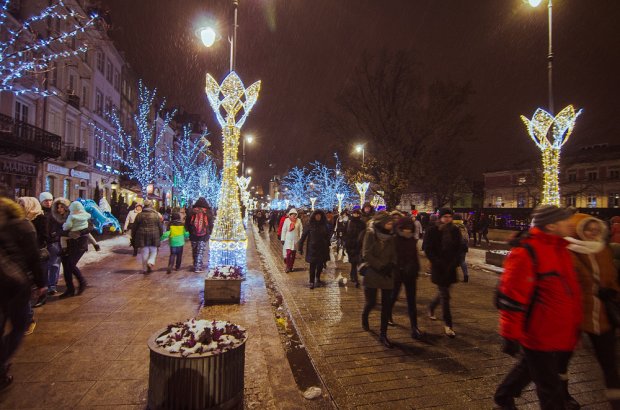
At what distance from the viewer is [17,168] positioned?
64.4 ft

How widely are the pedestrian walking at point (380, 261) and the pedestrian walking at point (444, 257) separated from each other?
707mm

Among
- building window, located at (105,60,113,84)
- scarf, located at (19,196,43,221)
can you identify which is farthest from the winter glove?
building window, located at (105,60,113,84)

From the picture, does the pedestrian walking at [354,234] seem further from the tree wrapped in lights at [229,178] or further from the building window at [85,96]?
the building window at [85,96]

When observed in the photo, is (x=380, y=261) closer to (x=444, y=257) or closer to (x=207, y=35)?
(x=444, y=257)

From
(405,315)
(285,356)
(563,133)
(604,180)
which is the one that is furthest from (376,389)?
(604,180)

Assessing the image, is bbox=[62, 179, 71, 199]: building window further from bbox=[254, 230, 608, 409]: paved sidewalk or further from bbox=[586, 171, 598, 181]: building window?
bbox=[586, 171, 598, 181]: building window

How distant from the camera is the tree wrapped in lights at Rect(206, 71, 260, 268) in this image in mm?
8500

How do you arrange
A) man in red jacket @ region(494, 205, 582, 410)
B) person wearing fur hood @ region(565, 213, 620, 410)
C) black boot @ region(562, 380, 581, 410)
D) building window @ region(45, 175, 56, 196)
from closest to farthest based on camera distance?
man in red jacket @ region(494, 205, 582, 410) → person wearing fur hood @ region(565, 213, 620, 410) → black boot @ region(562, 380, 581, 410) → building window @ region(45, 175, 56, 196)

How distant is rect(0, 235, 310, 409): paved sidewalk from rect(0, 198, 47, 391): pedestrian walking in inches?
17.8

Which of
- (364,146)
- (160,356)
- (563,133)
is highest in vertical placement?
(364,146)

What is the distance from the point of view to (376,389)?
3830mm

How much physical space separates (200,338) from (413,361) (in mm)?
2661

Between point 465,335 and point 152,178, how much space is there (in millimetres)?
34050

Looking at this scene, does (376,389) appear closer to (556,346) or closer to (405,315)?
(556,346)
